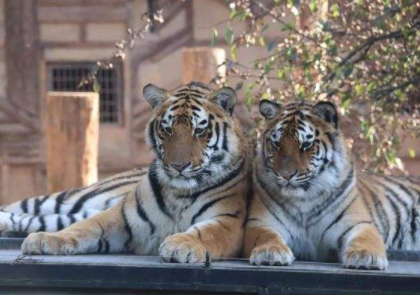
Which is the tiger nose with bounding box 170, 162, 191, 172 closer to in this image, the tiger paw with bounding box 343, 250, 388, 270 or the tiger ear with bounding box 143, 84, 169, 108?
the tiger ear with bounding box 143, 84, 169, 108

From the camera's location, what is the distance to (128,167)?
1305cm

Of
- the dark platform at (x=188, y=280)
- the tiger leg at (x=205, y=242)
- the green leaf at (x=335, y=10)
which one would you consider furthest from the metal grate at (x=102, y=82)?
the dark platform at (x=188, y=280)

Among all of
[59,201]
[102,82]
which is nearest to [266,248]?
[59,201]

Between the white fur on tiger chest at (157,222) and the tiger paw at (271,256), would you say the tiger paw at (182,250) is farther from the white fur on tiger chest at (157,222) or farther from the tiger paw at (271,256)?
the white fur on tiger chest at (157,222)

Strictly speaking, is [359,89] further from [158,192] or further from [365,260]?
[365,260]

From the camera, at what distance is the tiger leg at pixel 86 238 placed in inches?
165

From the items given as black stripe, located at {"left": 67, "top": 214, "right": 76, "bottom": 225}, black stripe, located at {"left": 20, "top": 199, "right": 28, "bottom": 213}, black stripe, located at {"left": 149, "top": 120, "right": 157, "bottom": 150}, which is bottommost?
black stripe, located at {"left": 67, "top": 214, "right": 76, "bottom": 225}

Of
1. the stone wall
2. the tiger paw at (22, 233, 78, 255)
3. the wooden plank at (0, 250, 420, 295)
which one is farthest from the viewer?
the stone wall

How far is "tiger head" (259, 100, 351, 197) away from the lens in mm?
4383

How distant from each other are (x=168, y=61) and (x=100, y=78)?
3.23 feet

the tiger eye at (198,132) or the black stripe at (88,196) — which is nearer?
the tiger eye at (198,132)

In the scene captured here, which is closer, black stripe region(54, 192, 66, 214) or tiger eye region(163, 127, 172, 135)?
tiger eye region(163, 127, 172, 135)

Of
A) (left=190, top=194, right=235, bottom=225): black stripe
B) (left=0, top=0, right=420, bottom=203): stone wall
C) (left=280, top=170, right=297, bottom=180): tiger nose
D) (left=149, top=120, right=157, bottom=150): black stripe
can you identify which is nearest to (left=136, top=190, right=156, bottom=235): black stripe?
(left=190, top=194, right=235, bottom=225): black stripe

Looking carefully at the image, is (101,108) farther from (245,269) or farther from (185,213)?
(245,269)
